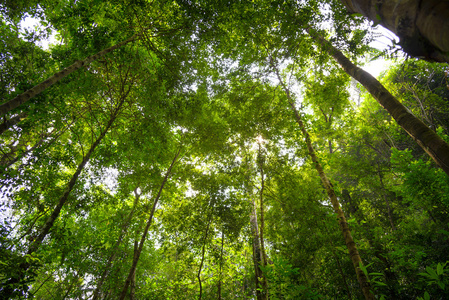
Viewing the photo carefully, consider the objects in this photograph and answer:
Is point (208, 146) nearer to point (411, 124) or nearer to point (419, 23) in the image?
point (411, 124)

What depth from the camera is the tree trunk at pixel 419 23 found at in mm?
1202

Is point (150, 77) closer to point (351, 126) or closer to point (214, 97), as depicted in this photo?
point (214, 97)

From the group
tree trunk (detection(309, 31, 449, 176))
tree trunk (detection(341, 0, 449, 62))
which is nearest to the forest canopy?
tree trunk (detection(309, 31, 449, 176))

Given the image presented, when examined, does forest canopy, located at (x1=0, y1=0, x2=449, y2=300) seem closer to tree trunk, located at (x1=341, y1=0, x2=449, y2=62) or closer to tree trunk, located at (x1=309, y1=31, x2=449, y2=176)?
tree trunk, located at (x1=309, y1=31, x2=449, y2=176)

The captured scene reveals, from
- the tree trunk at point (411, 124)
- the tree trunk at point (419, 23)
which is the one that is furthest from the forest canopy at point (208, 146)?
the tree trunk at point (419, 23)

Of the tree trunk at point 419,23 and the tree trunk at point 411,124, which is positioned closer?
the tree trunk at point 419,23

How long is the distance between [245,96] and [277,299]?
6.87 meters

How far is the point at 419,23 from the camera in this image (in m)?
1.32

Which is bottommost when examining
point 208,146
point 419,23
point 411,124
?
point 419,23

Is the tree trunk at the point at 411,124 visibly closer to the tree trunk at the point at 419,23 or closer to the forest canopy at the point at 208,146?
the forest canopy at the point at 208,146

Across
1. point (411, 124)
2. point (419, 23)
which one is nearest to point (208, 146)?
point (411, 124)

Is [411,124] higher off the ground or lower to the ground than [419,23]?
higher

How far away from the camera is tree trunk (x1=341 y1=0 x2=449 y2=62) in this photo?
1.20 meters

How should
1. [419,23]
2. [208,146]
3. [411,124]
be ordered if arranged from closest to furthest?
[419,23] < [411,124] < [208,146]
